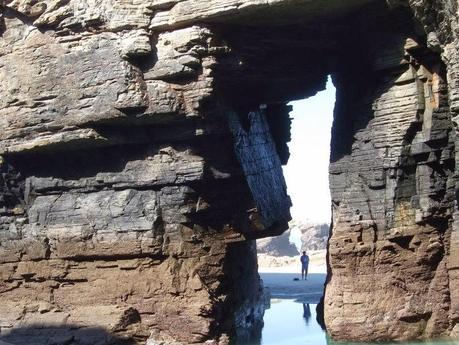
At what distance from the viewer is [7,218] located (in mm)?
15523

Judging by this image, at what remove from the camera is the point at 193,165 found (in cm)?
1365

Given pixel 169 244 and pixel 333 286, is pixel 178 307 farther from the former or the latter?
pixel 333 286

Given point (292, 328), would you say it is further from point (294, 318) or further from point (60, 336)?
point (60, 336)

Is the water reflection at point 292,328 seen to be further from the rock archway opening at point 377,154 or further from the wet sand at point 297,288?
the wet sand at point 297,288

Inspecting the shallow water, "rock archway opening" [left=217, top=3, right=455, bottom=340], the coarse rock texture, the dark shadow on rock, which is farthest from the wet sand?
the dark shadow on rock

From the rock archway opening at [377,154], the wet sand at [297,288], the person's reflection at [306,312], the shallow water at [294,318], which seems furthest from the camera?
the wet sand at [297,288]

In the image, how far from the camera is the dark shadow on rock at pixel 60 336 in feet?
43.2

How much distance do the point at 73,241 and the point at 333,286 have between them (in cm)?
552

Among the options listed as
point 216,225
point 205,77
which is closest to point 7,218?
point 216,225

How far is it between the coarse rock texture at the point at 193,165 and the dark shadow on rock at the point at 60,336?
0.04 metres

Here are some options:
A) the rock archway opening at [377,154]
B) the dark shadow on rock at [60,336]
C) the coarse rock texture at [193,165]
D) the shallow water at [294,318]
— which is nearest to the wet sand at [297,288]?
the shallow water at [294,318]

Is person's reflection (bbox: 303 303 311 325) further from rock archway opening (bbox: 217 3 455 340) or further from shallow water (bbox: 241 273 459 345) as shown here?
rock archway opening (bbox: 217 3 455 340)

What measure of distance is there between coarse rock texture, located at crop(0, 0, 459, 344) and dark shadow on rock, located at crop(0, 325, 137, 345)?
0.14 ft

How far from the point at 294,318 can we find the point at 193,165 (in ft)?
22.0
